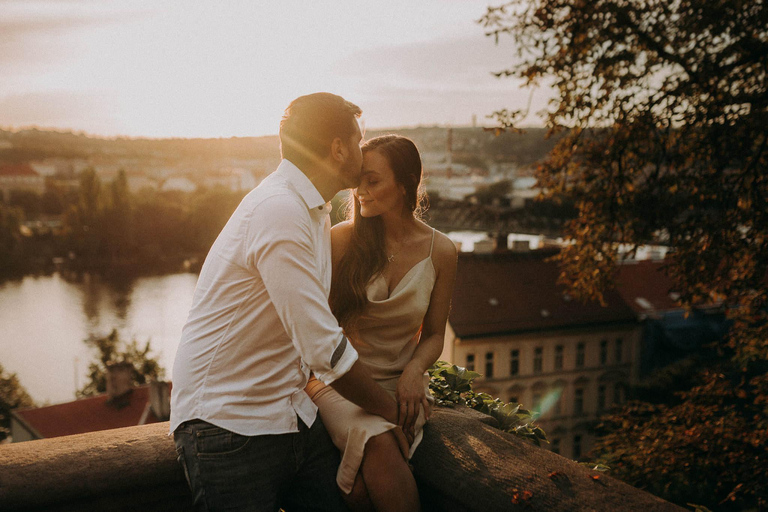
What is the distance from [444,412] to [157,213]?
64725mm

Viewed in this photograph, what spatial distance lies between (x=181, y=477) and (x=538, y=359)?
76.5 feet

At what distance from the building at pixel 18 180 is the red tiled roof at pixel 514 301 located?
56.6m

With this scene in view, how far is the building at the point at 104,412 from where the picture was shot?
→ 1978 centimetres

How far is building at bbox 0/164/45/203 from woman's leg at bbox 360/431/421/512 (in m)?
72.3

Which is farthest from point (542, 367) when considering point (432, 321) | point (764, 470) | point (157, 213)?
point (157, 213)

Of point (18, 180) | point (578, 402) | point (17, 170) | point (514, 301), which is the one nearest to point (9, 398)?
point (514, 301)

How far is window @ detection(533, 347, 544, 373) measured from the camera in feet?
78.8

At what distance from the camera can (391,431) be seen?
6.26ft

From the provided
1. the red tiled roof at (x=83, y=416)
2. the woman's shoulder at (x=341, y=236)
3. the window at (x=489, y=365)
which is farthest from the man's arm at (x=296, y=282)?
the window at (x=489, y=365)

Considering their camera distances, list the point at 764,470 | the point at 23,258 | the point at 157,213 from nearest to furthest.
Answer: the point at 764,470 < the point at 23,258 < the point at 157,213

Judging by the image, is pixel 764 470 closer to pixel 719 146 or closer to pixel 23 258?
pixel 719 146

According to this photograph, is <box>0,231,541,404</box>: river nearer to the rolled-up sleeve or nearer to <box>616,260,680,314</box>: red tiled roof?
<box>616,260,680,314</box>: red tiled roof

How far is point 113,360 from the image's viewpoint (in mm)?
35875

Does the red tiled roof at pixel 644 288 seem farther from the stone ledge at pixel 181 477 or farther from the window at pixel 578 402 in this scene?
the stone ledge at pixel 181 477
